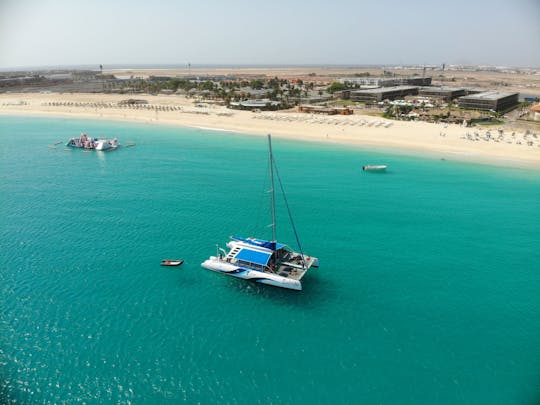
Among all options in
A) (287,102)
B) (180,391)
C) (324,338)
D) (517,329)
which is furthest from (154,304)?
(287,102)

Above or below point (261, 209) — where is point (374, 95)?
above

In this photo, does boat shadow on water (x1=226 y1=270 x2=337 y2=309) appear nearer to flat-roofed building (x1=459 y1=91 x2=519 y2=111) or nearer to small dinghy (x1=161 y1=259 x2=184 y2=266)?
small dinghy (x1=161 y1=259 x2=184 y2=266)

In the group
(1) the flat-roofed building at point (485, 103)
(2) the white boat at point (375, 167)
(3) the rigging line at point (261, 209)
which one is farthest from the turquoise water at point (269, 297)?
(1) the flat-roofed building at point (485, 103)

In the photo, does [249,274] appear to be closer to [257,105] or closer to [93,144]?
[93,144]

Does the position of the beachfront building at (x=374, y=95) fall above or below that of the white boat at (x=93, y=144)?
above

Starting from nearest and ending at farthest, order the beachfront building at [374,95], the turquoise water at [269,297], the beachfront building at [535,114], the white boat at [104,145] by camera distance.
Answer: the turquoise water at [269,297]
the white boat at [104,145]
the beachfront building at [535,114]
the beachfront building at [374,95]

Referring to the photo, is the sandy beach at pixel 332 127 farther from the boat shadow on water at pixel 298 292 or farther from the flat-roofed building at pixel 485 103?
the boat shadow on water at pixel 298 292

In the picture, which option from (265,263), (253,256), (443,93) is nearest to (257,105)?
(443,93)
